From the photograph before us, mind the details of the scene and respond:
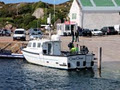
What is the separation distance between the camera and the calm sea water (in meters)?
34.0

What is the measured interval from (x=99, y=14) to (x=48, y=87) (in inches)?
1907

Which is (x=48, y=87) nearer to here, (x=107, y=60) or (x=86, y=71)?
(x=86, y=71)

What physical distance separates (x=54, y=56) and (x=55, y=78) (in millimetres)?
5113

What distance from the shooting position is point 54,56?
139ft

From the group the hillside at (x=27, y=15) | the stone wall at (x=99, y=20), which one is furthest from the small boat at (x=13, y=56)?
the hillside at (x=27, y=15)

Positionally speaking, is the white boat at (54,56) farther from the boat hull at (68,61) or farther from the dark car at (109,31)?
the dark car at (109,31)

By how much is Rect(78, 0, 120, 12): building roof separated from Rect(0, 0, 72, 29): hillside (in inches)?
627

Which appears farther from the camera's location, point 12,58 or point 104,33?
point 104,33

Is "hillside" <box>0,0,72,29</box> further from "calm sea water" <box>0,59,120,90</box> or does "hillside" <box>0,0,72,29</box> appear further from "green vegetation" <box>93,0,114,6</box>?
"calm sea water" <box>0,59,120,90</box>

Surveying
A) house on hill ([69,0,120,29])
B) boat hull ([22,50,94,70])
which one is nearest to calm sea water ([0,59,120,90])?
boat hull ([22,50,94,70])

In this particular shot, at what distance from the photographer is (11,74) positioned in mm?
40031

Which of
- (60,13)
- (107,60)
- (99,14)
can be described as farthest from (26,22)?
(107,60)

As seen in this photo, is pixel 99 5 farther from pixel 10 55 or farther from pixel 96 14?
pixel 10 55

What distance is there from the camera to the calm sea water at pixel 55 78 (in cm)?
3401
